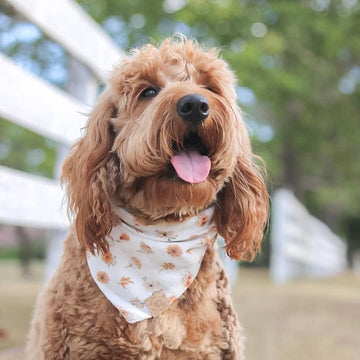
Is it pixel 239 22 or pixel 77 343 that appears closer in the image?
pixel 77 343

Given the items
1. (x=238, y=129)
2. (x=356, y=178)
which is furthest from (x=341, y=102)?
(x=238, y=129)

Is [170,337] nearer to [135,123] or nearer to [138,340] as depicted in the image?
[138,340]

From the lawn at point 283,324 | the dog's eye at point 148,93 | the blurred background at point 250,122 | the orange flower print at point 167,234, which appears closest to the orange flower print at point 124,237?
the orange flower print at point 167,234

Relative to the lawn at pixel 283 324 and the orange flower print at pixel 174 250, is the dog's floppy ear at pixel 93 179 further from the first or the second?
the lawn at pixel 283 324

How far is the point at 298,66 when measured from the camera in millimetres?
15195

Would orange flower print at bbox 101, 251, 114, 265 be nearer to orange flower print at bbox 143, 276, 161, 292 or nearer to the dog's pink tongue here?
orange flower print at bbox 143, 276, 161, 292

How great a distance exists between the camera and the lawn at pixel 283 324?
378 centimetres

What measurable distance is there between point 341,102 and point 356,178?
16.3 feet

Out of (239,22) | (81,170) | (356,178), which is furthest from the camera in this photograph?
(356,178)

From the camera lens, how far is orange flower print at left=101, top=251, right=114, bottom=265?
221 cm

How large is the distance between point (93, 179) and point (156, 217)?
0.31 meters

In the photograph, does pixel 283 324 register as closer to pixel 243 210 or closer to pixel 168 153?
pixel 243 210

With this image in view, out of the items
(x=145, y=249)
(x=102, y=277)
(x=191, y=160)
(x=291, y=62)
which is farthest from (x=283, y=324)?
(x=291, y=62)

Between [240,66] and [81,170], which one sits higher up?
[240,66]
